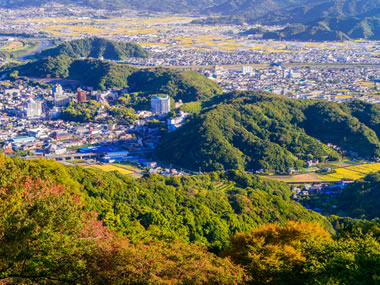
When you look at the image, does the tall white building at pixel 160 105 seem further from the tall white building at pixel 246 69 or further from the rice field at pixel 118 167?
the tall white building at pixel 246 69

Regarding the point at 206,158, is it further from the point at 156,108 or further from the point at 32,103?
the point at 32,103

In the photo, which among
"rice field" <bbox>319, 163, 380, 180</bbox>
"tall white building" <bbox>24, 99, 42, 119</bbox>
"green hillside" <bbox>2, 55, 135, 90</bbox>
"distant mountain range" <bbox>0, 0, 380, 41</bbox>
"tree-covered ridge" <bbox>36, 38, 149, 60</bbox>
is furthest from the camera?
"distant mountain range" <bbox>0, 0, 380, 41</bbox>

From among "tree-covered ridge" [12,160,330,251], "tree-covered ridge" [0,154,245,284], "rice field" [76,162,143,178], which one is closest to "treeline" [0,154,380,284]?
"tree-covered ridge" [0,154,245,284]

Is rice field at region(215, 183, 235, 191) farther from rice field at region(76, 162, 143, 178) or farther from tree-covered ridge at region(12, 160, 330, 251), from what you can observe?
rice field at region(76, 162, 143, 178)

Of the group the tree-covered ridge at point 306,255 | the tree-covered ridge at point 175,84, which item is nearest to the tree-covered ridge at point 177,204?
the tree-covered ridge at point 306,255

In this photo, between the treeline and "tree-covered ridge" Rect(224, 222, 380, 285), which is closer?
the treeline

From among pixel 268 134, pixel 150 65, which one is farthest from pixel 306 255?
pixel 150 65

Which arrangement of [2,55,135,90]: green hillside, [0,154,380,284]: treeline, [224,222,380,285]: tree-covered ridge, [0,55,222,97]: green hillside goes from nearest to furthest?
[0,154,380,284]: treeline → [224,222,380,285]: tree-covered ridge → [0,55,222,97]: green hillside → [2,55,135,90]: green hillside
